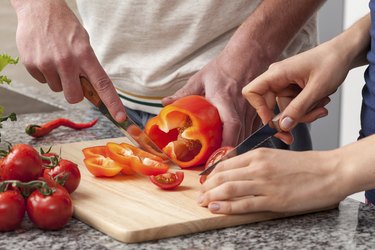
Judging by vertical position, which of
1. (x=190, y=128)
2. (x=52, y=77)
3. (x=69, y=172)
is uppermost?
(x=52, y=77)

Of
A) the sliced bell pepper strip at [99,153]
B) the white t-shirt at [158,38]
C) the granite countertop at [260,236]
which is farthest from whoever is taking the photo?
the white t-shirt at [158,38]

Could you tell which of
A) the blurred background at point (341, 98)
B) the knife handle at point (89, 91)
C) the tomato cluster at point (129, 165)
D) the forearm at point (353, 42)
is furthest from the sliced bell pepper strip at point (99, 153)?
the blurred background at point (341, 98)

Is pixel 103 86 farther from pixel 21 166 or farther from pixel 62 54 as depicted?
pixel 21 166

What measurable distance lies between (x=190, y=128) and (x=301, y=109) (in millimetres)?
322

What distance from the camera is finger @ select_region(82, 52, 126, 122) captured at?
1.87 m

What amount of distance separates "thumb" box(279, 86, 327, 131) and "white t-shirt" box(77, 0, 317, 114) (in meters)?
0.45

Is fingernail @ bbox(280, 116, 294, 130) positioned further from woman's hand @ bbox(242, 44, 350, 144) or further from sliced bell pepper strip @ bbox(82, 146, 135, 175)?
sliced bell pepper strip @ bbox(82, 146, 135, 175)

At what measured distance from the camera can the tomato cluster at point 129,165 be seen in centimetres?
170

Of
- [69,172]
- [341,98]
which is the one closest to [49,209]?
[69,172]

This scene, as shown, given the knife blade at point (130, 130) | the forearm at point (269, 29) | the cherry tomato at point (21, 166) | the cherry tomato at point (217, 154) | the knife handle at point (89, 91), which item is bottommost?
the cherry tomato at point (21, 166)

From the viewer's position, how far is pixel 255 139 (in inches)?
71.9

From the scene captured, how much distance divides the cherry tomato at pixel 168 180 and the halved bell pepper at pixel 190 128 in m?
0.19

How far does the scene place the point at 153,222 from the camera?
1.47 meters

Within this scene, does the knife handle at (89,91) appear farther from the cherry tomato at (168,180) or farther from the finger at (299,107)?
the finger at (299,107)
